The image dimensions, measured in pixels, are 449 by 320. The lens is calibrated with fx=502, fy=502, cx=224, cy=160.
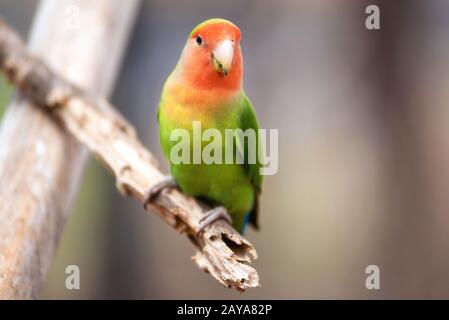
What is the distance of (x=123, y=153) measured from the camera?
2.00m

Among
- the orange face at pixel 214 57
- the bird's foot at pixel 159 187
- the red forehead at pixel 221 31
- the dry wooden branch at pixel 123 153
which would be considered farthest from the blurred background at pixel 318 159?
the red forehead at pixel 221 31

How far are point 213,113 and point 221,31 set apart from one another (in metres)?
0.33

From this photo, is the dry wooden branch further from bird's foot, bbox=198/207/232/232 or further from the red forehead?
the red forehead

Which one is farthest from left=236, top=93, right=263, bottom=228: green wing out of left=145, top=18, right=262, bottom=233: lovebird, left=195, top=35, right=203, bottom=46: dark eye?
left=195, top=35, right=203, bottom=46: dark eye

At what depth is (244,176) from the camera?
181cm

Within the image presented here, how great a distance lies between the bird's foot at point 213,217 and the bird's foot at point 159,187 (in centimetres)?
21

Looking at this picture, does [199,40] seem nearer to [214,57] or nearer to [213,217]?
[214,57]

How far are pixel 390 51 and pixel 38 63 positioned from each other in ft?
7.53

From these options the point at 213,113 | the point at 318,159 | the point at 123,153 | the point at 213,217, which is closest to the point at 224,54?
the point at 213,113

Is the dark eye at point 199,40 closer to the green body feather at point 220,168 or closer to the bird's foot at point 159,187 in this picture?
the green body feather at point 220,168

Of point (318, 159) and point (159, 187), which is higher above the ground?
point (318, 159)

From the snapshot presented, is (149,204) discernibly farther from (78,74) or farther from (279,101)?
(279,101)
